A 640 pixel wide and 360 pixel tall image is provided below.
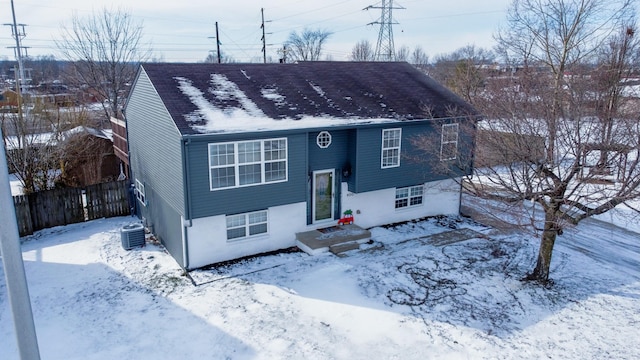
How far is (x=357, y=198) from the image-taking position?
14.6 metres

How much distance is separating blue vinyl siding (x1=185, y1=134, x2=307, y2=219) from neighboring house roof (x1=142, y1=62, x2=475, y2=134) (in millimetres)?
489

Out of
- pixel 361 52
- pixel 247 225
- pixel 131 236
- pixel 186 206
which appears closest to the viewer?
pixel 186 206

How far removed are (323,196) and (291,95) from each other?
349cm

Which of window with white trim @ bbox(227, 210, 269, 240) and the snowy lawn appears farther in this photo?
window with white trim @ bbox(227, 210, 269, 240)

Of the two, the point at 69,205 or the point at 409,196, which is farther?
the point at 409,196

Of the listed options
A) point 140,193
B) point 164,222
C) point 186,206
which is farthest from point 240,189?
point 140,193

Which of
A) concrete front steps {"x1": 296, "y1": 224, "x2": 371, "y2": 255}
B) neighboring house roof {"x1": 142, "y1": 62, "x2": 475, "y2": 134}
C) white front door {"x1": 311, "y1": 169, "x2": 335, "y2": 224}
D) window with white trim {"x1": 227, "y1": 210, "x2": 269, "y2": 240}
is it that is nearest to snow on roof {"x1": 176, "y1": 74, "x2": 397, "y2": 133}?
neighboring house roof {"x1": 142, "y1": 62, "x2": 475, "y2": 134}

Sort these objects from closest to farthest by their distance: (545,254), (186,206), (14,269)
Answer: (14,269), (545,254), (186,206)

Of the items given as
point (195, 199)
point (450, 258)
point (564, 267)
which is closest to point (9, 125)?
point (195, 199)

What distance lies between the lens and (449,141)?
15.5 metres

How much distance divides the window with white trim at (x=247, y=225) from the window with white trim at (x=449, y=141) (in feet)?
22.3

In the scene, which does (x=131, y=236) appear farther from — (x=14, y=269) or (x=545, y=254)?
(x=545, y=254)

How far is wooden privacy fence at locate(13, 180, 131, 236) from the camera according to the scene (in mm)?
14609

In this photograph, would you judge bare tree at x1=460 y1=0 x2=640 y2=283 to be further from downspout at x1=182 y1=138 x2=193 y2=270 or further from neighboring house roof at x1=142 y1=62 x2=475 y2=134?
downspout at x1=182 y1=138 x2=193 y2=270
